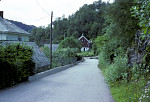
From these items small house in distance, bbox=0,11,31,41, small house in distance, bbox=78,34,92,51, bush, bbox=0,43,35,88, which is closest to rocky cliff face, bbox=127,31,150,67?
bush, bbox=0,43,35,88

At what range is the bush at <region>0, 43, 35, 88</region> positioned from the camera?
360 inches

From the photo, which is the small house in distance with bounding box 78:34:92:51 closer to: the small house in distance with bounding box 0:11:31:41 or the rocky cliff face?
the small house in distance with bounding box 0:11:31:41

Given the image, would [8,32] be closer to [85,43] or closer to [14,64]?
[14,64]

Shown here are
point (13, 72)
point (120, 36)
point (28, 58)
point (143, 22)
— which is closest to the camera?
point (143, 22)

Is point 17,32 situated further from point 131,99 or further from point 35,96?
point 131,99

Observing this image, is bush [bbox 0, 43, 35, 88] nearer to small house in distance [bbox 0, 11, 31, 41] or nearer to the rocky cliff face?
the rocky cliff face

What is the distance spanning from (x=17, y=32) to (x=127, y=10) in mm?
15615

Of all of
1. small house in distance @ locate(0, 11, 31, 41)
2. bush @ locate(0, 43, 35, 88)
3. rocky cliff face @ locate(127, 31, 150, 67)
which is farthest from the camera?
small house in distance @ locate(0, 11, 31, 41)

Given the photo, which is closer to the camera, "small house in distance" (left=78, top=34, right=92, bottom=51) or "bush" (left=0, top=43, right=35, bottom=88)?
"bush" (left=0, top=43, right=35, bottom=88)

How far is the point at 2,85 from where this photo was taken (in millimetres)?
8992

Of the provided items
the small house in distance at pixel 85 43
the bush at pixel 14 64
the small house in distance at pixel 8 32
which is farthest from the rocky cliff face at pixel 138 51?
the small house in distance at pixel 85 43

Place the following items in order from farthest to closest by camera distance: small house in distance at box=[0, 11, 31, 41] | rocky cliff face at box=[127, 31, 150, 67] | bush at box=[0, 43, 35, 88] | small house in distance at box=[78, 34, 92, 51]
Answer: small house in distance at box=[78, 34, 92, 51] < small house in distance at box=[0, 11, 31, 41] < bush at box=[0, 43, 35, 88] < rocky cliff face at box=[127, 31, 150, 67]

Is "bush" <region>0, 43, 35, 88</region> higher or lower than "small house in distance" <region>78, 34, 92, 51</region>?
lower

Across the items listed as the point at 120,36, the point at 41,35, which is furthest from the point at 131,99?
the point at 41,35
